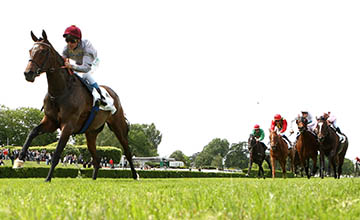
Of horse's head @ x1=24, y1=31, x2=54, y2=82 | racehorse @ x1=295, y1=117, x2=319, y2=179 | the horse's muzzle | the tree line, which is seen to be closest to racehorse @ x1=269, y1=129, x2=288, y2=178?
racehorse @ x1=295, y1=117, x2=319, y2=179

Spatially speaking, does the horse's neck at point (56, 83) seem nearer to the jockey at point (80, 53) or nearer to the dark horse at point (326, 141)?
the jockey at point (80, 53)

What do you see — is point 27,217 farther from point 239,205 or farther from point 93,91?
point 93,91

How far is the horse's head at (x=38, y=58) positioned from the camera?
7836 millimetres

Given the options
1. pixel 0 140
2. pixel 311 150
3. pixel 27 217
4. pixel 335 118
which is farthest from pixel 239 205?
pixel 0 140

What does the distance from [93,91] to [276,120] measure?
9786 millimetres

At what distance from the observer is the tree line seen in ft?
358

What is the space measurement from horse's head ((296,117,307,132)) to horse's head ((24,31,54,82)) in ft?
36.1

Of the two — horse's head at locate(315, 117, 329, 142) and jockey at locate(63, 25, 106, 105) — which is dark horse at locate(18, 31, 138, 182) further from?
horse's head at locate(315, 117, 329, 142)

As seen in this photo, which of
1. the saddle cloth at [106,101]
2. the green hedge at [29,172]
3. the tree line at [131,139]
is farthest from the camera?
the tree line at [131,139]

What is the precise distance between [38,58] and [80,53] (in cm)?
161

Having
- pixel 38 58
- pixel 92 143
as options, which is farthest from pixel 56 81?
pixel 92 143

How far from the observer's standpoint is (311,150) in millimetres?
16516

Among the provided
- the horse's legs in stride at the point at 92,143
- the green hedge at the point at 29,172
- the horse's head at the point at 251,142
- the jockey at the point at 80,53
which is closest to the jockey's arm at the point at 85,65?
the jockey at the point at 80,53

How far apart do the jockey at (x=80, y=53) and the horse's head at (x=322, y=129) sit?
31.7 ft
